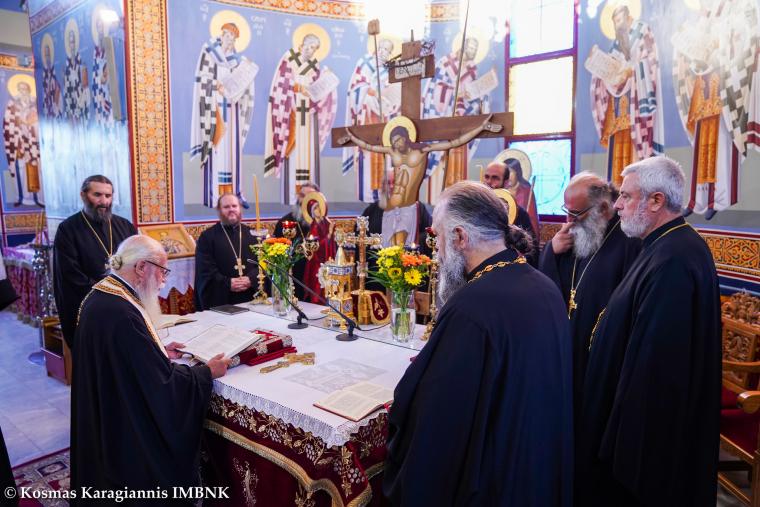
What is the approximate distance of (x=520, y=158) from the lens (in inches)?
297

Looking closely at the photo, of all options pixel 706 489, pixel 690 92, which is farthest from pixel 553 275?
pixel 690 92

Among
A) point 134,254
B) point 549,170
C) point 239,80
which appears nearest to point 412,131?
point 134,254

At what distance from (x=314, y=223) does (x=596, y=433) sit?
3497 millimetres

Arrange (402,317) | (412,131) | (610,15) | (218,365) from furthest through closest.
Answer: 1. (610,15)
2. (412,131)
3. (402,317)
4. (218,365)

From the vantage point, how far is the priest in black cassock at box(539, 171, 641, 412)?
3375 mm

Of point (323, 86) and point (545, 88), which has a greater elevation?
point (323, 86)

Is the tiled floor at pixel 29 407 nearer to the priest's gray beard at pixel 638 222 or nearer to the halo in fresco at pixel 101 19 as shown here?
the halo in fresco at pixel 101 19

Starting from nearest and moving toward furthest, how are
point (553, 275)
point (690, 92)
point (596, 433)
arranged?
point (596, 433)
point (553, 275)
point (690, 92)

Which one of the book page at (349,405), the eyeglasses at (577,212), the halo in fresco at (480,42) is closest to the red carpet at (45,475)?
the book page at (349,405)

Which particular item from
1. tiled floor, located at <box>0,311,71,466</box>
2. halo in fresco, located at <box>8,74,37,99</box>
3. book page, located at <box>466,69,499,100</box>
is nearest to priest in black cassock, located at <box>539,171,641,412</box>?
tiled floor, located at <box>0,311,71,466</box>

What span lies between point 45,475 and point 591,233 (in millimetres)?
4058

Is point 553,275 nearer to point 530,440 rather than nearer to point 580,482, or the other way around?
point 580,482

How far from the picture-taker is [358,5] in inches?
335

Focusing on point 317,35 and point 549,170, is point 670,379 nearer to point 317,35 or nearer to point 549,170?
point 549,170
